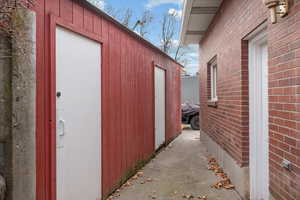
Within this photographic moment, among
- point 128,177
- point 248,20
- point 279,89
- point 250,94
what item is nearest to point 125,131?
point 128,177

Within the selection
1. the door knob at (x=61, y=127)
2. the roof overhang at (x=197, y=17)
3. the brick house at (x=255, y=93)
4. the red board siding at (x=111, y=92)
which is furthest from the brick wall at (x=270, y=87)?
the door knob at (x=61, y=127)

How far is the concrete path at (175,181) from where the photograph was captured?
186 inches

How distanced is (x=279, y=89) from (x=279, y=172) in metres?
0.79

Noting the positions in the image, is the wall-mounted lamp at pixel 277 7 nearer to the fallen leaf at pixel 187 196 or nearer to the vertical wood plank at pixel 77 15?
the vertical wood plank at pixel 77 15

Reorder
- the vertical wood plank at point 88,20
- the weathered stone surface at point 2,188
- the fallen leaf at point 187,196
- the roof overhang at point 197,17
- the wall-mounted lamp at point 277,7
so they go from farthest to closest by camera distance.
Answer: the roof overhang at point 197,17, the fallen leaf at point 187,196, the vertical wood plank at point 88,20, the wall-mounted lamp at point 277,7, the weathered stone surface at point 2,188

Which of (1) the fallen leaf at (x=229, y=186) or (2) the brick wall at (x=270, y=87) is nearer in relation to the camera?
(2) the brick wall at (x=270, y=87)

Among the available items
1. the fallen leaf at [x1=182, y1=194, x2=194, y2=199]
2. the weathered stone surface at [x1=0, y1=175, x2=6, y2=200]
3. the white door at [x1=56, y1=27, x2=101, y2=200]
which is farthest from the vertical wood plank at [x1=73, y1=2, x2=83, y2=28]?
the fallen leaf at [x1=182, y1=194, x2=194, y2=199]

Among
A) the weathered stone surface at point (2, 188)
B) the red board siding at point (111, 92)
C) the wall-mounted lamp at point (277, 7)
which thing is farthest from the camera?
the red board siding at point (111, 92)

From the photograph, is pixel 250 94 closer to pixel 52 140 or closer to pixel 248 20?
pixel 248 20

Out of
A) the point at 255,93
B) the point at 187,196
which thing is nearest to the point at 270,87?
the point at 255,93

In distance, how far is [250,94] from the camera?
4.44 m

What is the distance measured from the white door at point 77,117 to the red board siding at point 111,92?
0.15 m

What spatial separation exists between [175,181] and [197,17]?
3847 mm

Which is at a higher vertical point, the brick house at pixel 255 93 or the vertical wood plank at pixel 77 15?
the vertical wood plank at pixel 77 15
